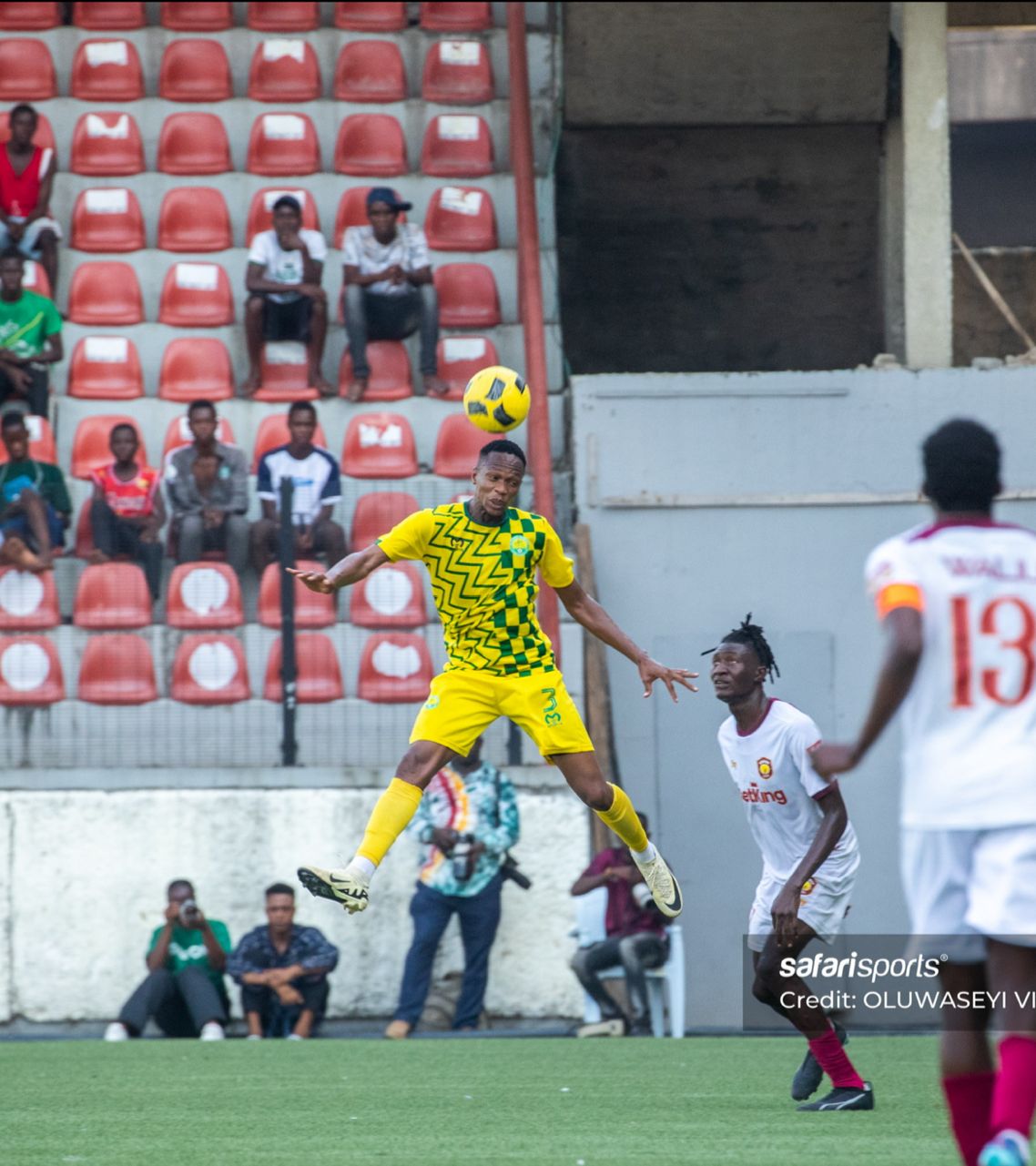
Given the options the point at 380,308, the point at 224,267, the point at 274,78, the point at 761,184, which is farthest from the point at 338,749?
the point at 761,184

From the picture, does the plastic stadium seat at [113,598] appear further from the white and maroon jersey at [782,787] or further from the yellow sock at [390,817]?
the white and maroon jersey at [782,787]

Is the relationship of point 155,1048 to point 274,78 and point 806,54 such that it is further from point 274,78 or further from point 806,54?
point 806,54

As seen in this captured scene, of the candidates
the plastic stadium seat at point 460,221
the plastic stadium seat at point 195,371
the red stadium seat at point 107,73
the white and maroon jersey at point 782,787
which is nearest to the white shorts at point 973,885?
the white and maroon jersey at point 782,787

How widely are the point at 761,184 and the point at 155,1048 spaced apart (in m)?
11.1

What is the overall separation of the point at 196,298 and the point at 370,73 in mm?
3033

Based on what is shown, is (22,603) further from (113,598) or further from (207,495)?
(207,495)

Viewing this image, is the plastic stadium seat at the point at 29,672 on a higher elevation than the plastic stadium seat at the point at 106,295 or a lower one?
lower

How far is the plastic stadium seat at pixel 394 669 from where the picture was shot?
13141mm

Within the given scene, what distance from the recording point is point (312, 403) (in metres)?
15.1

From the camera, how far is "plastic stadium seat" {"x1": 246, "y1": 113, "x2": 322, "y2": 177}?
55.4ft

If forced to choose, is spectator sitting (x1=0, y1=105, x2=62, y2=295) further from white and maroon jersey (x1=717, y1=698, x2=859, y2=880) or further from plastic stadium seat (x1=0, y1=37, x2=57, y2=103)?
white and maroon jersey (x1=717, y1=698, x2=859, y2=880)

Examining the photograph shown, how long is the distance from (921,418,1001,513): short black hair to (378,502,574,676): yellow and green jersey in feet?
12.2

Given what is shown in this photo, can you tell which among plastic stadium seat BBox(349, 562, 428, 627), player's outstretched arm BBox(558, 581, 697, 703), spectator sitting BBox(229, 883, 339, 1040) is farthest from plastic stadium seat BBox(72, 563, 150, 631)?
player's outstretched arm BBox(558, 581, 697, 703)

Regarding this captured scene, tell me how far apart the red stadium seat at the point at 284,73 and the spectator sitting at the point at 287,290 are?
2279 millimetres
